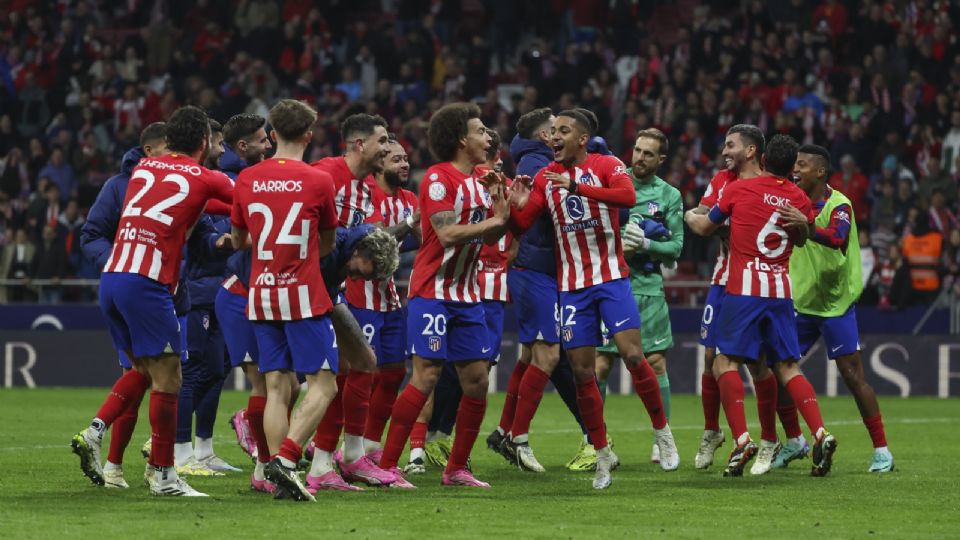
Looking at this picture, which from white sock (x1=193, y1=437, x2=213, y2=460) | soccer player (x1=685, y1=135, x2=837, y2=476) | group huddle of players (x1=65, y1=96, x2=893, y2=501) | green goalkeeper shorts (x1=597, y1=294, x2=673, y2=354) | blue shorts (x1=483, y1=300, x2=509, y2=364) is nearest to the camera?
group huddle of players (x1=65, y1=96, x2=893, y2=501)

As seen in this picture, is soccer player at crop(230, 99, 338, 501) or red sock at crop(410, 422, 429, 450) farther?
red sock at crop(410, 422, 429, 450)

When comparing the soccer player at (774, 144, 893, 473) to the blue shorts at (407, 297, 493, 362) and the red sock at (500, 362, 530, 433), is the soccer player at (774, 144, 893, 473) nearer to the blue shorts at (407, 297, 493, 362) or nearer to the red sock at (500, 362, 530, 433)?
the red sock at (500, 362, 530, 433)

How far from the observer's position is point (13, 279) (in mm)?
22453

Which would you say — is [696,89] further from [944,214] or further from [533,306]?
[533,306]

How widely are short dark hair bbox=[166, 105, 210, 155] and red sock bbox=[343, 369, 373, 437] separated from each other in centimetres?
168

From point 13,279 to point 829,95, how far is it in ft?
40.7

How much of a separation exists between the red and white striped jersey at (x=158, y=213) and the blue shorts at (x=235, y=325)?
0.98m

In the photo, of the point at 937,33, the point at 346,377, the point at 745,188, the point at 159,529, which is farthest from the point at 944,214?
the point at 159,529

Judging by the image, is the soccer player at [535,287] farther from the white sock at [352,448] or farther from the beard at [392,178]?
the white sock at [352,448]

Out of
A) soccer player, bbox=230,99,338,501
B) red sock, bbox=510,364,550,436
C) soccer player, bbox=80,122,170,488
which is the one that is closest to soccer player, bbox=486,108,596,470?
red sock, bbox=510,364,550,436

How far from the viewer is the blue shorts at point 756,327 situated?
1060 cm

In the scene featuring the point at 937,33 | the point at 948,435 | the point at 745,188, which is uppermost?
the point at 937,33

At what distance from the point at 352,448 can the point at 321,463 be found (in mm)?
416

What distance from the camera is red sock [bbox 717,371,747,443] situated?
10.7 metres
